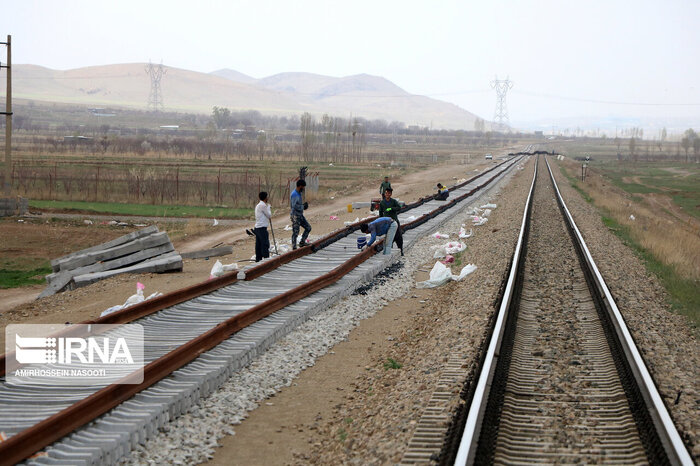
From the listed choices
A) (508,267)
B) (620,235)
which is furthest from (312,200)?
(508,267)

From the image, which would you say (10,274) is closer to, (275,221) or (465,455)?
(275,221)

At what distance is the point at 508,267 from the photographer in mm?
15594

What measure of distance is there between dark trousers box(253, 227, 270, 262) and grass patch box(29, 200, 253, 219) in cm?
Result: 1912

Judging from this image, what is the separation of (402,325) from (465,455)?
645 centimetres

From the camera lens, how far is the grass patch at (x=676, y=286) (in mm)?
13500

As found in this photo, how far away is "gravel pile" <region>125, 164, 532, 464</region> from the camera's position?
264 inches

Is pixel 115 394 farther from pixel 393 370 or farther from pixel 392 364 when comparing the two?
pixel 392 364

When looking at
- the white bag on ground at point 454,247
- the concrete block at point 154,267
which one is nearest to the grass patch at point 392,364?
the white bag on ground at point 454,247

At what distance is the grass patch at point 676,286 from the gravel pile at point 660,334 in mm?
212

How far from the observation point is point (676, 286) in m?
16.4

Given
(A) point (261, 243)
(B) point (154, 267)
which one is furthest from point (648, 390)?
(B) point (154, 267)

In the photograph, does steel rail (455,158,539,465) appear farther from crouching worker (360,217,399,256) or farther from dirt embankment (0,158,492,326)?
dirt embankment (0,158,492,326)

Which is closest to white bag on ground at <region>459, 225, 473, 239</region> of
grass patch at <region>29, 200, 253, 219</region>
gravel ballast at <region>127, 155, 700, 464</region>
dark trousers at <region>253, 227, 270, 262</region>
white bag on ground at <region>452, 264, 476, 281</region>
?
gravel ballast at <region>127, 155, 700, 464</region>

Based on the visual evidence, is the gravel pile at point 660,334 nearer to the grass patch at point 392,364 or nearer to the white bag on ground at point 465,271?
the white bag on ground at point 465,271
